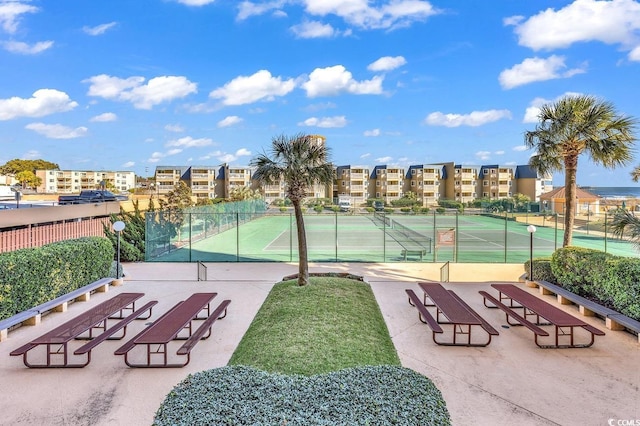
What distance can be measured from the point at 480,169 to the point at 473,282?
68.7 m

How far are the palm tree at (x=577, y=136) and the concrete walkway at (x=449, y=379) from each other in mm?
5421

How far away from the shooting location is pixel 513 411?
190 inches

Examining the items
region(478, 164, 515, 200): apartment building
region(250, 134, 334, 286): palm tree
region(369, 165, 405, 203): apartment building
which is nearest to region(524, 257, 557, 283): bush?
region(250, 134, 334, 286): palm tree

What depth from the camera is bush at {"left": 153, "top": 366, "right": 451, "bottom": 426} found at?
3.06m

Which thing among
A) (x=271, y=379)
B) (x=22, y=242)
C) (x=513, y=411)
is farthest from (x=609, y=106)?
(x=22, y=242)

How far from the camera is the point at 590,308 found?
337 inches

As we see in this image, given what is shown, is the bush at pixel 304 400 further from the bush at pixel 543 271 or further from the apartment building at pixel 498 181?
the apartment building at pixel 498 181

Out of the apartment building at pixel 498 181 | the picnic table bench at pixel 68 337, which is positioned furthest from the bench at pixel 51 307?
the apartment building at pixel 498 181

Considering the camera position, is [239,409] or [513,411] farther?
[513,411]

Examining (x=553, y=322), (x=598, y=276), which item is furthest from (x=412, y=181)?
(x=553, y=322)

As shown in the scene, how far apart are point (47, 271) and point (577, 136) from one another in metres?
14.7

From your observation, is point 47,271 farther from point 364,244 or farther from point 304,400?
point 364,244

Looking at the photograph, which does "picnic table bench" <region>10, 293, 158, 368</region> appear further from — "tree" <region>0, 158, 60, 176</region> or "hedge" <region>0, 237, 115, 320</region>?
"tree" <region>0, 158, 60, 176</region>

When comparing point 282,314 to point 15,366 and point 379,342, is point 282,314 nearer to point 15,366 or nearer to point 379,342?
point 379,342
